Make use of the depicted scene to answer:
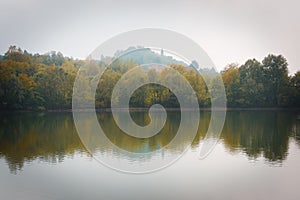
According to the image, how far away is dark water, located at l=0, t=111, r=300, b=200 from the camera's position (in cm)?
845

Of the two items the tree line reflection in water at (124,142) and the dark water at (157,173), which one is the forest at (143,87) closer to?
the tree line reflection in water at (124,142)

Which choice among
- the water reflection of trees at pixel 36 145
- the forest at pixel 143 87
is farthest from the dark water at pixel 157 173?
the forest at pixel 143 87

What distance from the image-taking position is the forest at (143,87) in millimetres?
31766

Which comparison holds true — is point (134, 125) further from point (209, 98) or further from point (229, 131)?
point (209, 98)

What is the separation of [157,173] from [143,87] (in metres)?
23.7

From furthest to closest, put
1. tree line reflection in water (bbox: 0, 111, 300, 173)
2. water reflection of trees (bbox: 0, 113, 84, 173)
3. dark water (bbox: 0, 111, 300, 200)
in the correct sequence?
1. tree line reflection in water (bbox: 0, 111, 300, 173)
2. water reflection of trees (bbox: 0, 113, 84, 173)
3. dark water (bbox: 0, 111, 300, 200)

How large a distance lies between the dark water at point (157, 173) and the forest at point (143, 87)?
14.1 m

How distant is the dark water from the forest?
14.1 meters

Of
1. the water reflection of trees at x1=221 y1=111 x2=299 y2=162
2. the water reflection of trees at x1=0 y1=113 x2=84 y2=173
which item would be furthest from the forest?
the water reflection of trees at x1=221 y1=111 x2=299 y2=162

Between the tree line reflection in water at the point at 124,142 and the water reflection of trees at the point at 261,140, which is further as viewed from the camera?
the water reflection of trees at the point at 261,140

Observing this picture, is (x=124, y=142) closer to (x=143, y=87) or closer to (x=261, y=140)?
(x=261, y=140)

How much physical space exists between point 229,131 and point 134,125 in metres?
5.41

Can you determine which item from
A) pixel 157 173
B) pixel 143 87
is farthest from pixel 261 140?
pixel 143 87

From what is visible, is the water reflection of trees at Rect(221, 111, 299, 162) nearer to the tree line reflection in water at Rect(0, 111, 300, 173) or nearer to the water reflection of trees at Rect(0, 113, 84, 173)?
the tree line reflection in water at Rect(0, 111, 300, 173)
